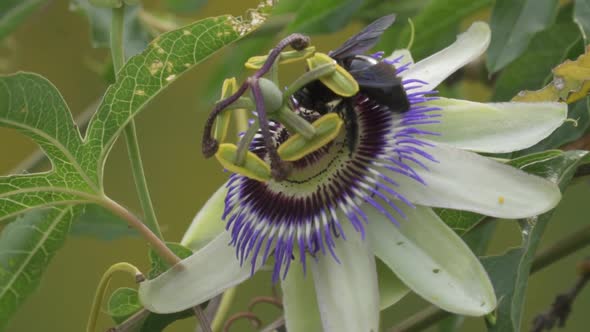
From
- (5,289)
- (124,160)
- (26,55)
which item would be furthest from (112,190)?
(5,289)

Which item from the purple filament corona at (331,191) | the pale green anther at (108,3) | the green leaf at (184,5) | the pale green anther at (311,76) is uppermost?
the pale green anther at (108,3)

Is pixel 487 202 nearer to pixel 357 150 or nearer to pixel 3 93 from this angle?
pixel 357 150

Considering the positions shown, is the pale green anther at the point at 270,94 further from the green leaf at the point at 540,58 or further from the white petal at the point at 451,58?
the green leaf at the point at 540,58

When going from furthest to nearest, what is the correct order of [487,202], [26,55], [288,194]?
1. [26,55]
2. [288,194]
3. [487,202]

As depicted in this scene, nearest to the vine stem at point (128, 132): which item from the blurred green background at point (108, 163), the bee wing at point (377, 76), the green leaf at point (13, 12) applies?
the bee wing at point (377, 76)

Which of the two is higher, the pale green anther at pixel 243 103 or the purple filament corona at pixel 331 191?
the pale green anther at pixel 243 103

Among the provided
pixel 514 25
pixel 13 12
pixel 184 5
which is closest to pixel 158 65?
pixel 514 25

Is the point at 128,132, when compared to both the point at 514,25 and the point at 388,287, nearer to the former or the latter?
the point at 388,287
